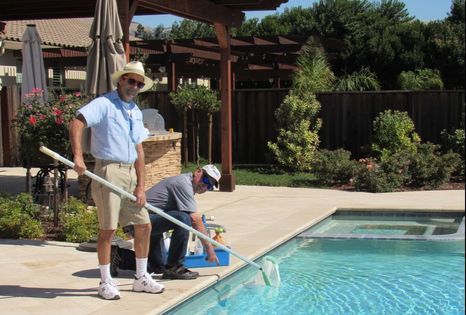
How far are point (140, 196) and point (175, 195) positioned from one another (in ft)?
1.87

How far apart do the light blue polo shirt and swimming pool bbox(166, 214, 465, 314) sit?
135 cm

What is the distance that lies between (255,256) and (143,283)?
179 cm

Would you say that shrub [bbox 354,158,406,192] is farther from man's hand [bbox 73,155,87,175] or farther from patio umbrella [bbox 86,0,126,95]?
man's hand [bbox 73,155,87,175]

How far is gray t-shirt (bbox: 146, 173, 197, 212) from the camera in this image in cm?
569

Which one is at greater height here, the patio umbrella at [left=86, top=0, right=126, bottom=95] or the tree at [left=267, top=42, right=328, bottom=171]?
the patio umbrella at [left=86, top=0, right=126, bottom=95]

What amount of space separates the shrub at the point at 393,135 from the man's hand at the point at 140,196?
959 cm

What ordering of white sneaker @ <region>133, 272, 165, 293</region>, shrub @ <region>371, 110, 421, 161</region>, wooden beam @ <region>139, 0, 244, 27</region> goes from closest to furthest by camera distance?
1. white sneaker @ <region>133, 272, 165, 293</region>
2. wooden beam @ <region>139, 0, 244, 27</region>
3. shrub @ <region>371, 110, 421, 161</region>

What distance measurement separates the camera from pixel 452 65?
1234 inches

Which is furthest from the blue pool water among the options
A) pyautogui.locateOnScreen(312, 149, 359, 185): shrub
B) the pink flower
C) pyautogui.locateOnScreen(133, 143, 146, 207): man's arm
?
pyautogui.locateOnScreen(312, 149, 359, 185): shrub

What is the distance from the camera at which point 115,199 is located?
5121mm

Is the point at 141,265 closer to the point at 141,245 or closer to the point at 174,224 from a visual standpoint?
the point at 141,245

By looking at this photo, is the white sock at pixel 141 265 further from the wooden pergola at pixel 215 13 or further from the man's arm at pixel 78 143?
the wooden pergola at pixel 215 13

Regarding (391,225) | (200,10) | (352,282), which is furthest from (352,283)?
(200,10)

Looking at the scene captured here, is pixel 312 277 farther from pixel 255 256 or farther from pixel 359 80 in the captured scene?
pixel 359 80
